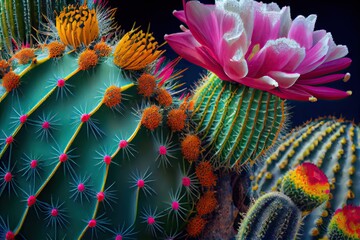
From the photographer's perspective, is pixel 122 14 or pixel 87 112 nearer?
pixel 87 112

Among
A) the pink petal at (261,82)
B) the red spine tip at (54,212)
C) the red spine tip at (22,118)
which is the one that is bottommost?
the red spine tip at (54,212)

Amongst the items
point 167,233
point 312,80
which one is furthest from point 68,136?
point 312,80

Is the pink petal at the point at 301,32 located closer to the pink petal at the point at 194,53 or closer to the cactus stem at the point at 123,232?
the pink petal at the point at 194,53

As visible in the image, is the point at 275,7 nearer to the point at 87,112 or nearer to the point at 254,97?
the point at 254,97

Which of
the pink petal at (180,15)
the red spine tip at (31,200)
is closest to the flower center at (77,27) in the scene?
the pink petal at (180,15)

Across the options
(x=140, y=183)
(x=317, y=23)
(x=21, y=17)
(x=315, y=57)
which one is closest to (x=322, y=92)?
(x=315, y=57)

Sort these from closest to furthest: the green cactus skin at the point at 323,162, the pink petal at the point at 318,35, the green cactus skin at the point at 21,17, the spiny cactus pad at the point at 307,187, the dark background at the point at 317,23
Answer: the spiny cactus pad at the point at 307,187 → the pink petal at the point at 318,35 → the green cactus skin at the point at 21,17 → the green cactus skin at the point at 323,162 → the dark background at the point at 317,23

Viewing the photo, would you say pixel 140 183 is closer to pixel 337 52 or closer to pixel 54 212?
pixel 54 212
